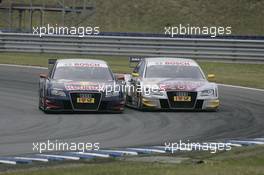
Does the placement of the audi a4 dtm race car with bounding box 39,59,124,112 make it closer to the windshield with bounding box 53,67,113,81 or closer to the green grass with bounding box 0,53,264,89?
the windshield with bounding box 53,67,113,81

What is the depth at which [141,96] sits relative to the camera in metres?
18.0

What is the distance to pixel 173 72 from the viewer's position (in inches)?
746

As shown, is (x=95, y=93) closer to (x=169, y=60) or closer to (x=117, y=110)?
(x=117, y=110)

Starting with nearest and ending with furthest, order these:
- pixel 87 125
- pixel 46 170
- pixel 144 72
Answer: pixel 46 170 → pixel 87 125 → pixel 144 72

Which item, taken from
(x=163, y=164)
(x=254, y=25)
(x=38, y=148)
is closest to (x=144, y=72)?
(x=38, y=148)

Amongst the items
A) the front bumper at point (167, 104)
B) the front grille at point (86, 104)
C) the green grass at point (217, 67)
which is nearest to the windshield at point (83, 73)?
the front grille at point (86, 104)

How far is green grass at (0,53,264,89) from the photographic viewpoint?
26.5 meters

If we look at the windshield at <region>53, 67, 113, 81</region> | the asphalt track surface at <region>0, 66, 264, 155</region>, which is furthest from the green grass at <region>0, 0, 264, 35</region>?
the windshield at <region>53, 67, 113, 81</region>

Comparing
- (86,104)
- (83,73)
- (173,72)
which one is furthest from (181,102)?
(83,73)

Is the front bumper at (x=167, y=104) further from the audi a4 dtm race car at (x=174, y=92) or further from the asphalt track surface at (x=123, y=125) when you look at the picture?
the asphalt track surface at (x=123, y=125)

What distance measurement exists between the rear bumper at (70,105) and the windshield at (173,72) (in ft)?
6.18

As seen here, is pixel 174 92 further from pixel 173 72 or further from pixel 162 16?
pixel 162 16

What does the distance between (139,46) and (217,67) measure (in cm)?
336

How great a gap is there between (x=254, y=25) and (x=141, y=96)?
105ft
